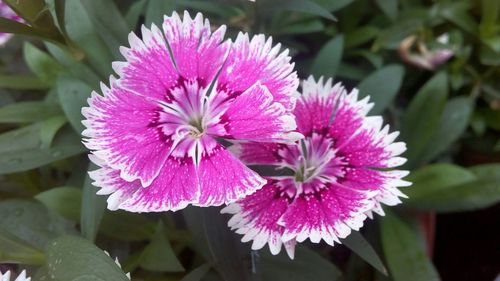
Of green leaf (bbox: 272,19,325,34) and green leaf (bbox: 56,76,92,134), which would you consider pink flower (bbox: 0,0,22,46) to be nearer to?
green leaf (bbox: 56,76,92,134)

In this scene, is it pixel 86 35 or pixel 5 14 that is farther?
pixel 5 14

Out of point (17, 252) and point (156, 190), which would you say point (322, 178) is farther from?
point (17, 252)

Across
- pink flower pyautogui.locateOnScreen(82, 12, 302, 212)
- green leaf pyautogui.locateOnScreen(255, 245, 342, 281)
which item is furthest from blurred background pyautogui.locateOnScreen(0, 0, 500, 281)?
pink flower pyautogui.locateOnScreen(82, 12, 302, 212)

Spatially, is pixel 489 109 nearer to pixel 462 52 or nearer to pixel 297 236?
pixel 462 52

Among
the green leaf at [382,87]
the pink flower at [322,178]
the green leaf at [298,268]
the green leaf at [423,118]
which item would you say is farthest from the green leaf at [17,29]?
the green leaf at [423,118]

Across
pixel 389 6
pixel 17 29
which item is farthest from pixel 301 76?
pixel 17 29

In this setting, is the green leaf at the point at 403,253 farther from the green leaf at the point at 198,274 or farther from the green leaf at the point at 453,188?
the green leaf at the point at 198,274
